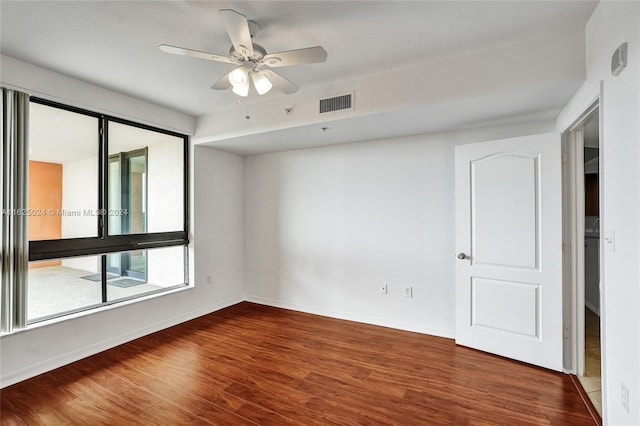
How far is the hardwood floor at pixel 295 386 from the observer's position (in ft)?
6.76

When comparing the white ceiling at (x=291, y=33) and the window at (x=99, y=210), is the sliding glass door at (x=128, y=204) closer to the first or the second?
the window at (x=99, y=210)

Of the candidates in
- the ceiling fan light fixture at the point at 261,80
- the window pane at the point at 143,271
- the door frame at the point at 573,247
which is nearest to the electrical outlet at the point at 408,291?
the door frame at the point at 573,247

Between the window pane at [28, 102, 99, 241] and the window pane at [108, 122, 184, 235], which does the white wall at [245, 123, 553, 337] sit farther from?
the window pane at [28, 102, 99, 241]

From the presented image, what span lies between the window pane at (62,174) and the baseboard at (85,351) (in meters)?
1.10

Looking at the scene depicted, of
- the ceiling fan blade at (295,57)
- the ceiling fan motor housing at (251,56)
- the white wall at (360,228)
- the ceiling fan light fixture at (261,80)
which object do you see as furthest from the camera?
the white wall at (360,228)

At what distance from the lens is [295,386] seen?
242cm

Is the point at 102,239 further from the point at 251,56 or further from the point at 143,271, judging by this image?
the point at 251,56

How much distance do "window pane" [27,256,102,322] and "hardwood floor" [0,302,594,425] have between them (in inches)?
22.2

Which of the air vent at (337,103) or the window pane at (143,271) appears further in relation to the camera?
the window pane at (143,271)

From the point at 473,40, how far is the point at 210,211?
3.60 meters

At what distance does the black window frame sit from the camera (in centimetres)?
276

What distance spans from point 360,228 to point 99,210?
294cm

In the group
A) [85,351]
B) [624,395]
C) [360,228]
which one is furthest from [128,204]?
[624,395]

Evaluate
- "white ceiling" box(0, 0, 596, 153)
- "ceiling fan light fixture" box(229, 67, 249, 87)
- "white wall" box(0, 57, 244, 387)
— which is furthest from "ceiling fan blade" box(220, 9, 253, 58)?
"white wall" box(0, 57, 244, 387)
